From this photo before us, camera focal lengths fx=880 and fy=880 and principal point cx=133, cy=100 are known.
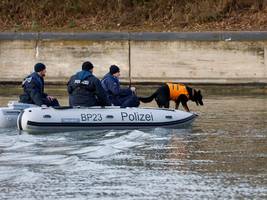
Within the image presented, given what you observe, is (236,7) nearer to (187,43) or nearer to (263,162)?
(187,43)

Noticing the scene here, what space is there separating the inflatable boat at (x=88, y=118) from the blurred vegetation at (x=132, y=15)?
13.9 m

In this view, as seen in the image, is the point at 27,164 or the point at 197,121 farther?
the point at 197,121

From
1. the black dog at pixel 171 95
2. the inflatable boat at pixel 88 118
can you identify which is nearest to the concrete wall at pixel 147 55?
the black dog at pixel 171 95

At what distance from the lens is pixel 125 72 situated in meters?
30.2

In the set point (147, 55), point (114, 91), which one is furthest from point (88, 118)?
point (147, 55)

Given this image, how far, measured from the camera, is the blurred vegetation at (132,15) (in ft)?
106

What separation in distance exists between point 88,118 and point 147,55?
12442 millimetres

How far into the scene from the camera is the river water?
1136cm

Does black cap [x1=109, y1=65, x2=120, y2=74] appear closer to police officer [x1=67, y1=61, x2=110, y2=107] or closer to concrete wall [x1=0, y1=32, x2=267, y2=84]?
police officer [x1=67, y1=61, x2=110, y2=107]

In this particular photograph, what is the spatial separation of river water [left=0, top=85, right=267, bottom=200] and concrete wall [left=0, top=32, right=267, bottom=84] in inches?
381

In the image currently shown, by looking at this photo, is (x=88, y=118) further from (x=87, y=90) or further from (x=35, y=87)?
(x=35, y=87)

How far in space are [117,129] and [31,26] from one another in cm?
1678

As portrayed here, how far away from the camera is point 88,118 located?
1783cm

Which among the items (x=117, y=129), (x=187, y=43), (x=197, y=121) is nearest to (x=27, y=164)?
(x=117, y=129)
